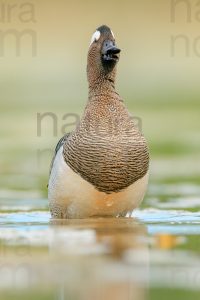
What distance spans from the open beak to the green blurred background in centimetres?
293

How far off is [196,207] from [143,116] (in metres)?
9.37

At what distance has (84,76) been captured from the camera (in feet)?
92.8

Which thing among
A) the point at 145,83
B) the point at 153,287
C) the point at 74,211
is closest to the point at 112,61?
the point at 74,211

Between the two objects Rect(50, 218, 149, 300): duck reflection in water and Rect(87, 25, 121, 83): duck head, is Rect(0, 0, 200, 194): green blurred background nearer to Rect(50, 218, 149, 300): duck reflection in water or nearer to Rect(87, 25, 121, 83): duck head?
Rect(87, 25, 121, 83): duck head

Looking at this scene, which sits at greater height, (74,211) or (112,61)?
(112,61)

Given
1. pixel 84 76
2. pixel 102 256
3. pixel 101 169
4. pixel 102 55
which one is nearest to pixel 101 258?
pixel 102 256

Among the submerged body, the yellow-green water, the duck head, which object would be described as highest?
the duck head

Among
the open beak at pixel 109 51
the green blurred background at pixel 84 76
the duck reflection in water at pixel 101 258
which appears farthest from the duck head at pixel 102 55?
the green blurred background at pixel 84 76

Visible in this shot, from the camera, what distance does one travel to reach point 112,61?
40.5 ft

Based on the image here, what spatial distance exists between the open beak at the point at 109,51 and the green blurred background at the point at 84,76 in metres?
2.93

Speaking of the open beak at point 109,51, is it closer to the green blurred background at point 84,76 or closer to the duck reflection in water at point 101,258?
the duck reflection in water at point 101,258

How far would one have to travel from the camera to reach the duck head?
1221cm

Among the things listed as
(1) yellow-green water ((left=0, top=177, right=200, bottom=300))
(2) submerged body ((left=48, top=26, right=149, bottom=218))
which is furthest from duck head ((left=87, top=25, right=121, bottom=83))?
(1) yellow-green water ((left=0, top=177, right=200, bottom=300))

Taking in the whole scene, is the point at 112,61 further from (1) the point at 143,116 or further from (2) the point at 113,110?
(1) the point at 143,116
